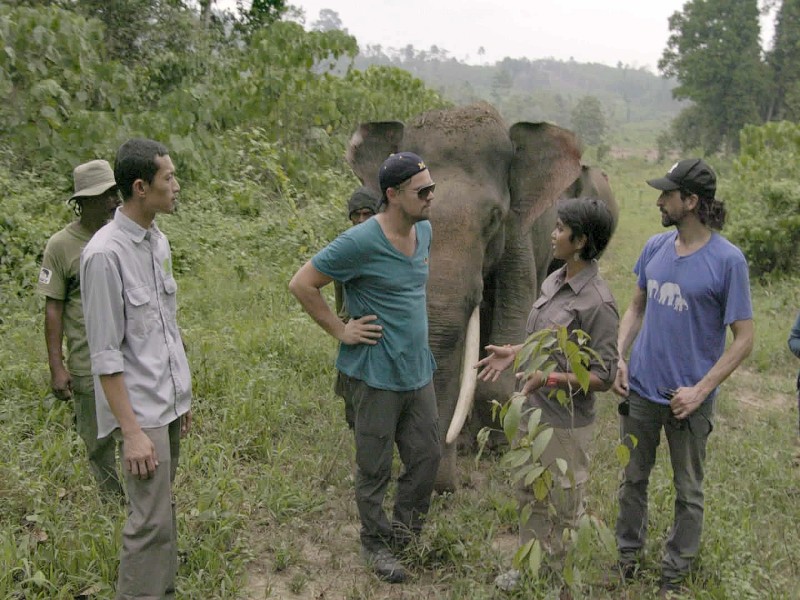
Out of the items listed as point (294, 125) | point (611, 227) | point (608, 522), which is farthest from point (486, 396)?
point (294, 125)

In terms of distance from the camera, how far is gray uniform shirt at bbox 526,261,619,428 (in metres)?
3.00

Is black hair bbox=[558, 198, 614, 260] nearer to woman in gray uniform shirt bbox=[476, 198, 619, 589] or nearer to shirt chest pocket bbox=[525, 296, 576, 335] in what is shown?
woman in gray uniform shirt bbox=[476, 198, 619, 589]

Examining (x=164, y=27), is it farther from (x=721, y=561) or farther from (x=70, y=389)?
(x=721, y=561)

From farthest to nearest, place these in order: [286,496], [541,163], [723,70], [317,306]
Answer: [723,70] < [541,163] < [286,496] < [317,306]

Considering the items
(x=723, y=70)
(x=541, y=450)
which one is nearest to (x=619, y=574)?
Result: (x=541, y=450)

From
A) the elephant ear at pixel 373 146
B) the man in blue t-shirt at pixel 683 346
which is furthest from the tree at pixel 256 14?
the man in blue t-shirt at pixel 683 346

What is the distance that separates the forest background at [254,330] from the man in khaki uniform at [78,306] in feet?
0.67

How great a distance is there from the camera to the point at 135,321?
268cm

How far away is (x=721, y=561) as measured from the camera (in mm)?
3434

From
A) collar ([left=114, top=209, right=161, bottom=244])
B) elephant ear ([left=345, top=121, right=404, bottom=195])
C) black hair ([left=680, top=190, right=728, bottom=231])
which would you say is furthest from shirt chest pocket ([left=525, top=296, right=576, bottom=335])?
elephant ear ([left=345, top=121, right=404, bottom=195])

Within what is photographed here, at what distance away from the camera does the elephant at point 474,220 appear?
405 centimetres

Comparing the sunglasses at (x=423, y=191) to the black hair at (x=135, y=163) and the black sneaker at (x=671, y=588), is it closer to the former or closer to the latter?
the black hair at (x=135, y=163)

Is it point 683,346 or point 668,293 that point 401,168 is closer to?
point 668,293

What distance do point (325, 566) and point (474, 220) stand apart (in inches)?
70.7
